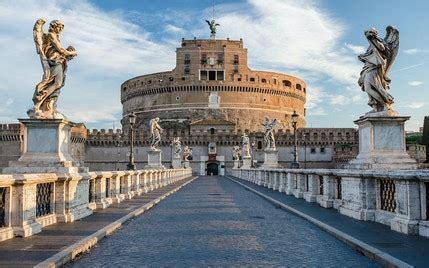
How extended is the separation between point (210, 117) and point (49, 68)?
76359mm

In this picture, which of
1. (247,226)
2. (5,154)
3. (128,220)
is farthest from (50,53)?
(5,154)

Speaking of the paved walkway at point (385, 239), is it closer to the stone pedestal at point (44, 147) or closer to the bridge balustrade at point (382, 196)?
the bridge balustrade at point (382, 196)

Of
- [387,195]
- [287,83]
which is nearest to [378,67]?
[387,195]

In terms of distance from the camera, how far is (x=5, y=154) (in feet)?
229

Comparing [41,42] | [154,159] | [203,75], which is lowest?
→ [154,159]

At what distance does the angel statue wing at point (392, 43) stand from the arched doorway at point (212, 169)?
65760 mm

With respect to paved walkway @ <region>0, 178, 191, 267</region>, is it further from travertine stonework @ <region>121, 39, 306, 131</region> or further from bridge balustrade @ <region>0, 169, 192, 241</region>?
travertine stonework @ <region>121, 39, 306, 131</region>

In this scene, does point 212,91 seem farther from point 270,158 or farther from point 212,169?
point 270,158

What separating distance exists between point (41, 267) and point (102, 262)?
3.16 feet

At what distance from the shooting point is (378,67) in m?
10.3

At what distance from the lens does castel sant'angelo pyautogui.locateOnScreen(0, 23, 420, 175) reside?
76.2 m

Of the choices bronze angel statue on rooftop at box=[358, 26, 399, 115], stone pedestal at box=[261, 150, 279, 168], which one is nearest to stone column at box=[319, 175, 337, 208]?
bronze angel statue on rooftop at box=[358, 26, 399, 115]

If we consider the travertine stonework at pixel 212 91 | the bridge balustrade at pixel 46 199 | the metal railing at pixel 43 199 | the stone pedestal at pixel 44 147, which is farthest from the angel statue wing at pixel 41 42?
the travertine stonework at pixel 212 91

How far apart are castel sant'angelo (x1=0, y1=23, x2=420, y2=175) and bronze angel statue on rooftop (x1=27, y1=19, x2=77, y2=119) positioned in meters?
62.4
